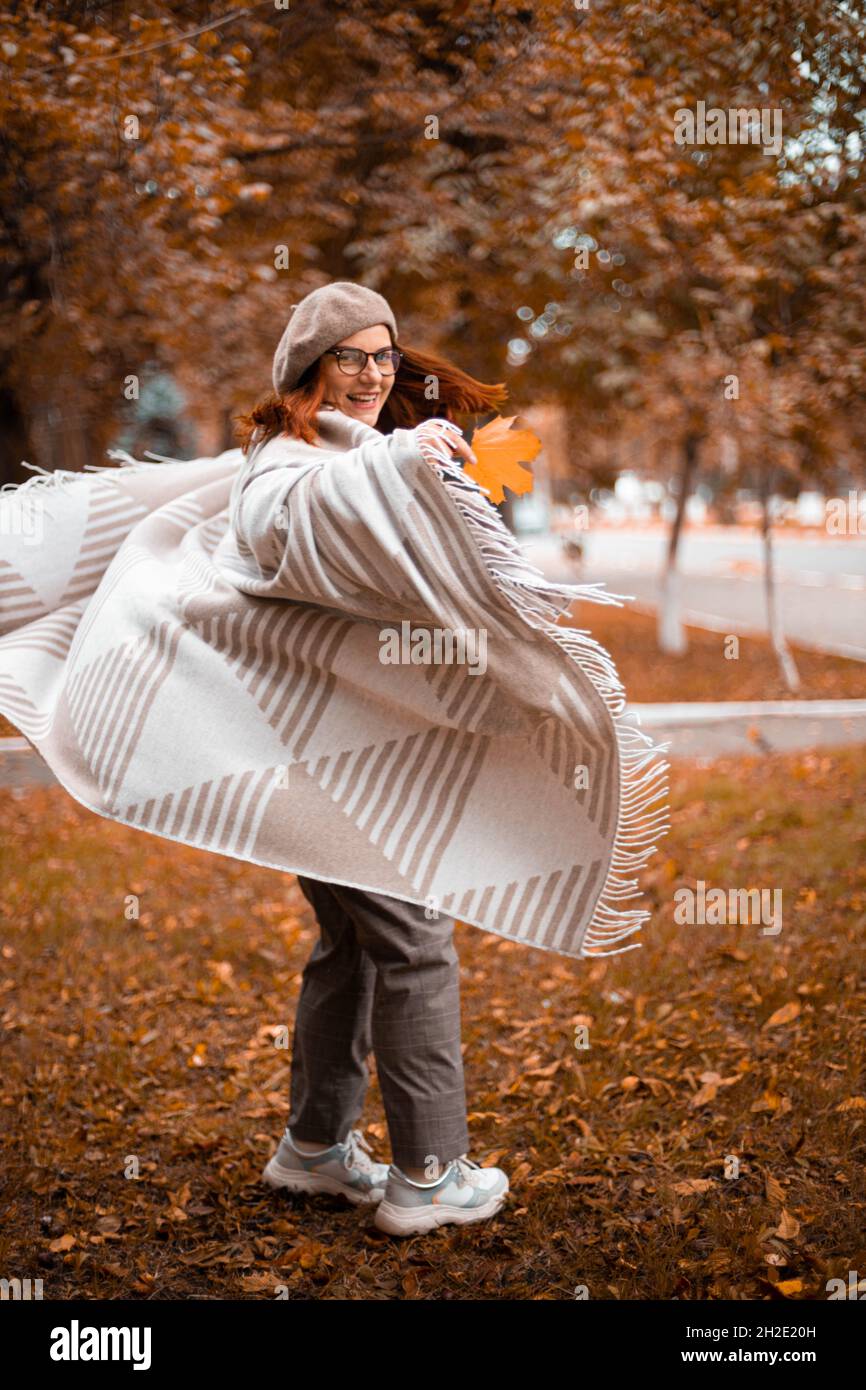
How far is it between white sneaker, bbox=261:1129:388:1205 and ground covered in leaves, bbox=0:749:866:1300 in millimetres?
46

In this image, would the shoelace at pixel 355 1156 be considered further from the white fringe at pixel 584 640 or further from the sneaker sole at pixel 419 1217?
the white fringe at pixel 584 640

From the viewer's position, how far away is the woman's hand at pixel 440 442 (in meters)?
2.29

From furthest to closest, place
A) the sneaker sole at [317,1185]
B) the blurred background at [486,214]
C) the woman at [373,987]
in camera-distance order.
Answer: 1. the blurred background at [486,214]
2. the sneaker sole at [317,1185]
3. the woman at [373,987]

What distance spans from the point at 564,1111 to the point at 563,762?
55.1 inches

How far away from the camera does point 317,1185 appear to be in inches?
122

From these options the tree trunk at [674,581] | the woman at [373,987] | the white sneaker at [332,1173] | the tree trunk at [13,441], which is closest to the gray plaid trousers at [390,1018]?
the woman at [373,987]

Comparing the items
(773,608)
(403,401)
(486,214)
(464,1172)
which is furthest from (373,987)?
(773,608)

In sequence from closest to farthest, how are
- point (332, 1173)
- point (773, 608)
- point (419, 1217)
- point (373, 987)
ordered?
point (419, 1217) → point (373, 987) → point (332, 1173) → point (773, 608)

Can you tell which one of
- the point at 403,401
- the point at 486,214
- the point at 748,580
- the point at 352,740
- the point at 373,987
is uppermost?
the point at 486,214

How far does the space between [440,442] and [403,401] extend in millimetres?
641

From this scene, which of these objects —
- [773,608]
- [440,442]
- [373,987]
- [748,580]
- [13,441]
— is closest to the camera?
[440,442]

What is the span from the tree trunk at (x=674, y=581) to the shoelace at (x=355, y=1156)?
10.3 metres

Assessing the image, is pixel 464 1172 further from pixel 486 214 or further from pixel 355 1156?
pixel 486 214

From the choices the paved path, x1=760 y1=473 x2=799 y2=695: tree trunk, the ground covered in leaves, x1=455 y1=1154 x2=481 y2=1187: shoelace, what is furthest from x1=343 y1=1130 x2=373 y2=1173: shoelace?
x1=760 y1=473 x2=799 y2=695: tree trunk
